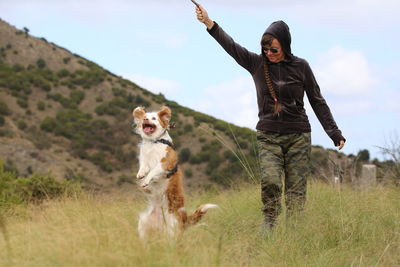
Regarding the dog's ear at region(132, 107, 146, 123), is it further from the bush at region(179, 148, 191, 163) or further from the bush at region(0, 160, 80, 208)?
the bush at region(179, 148, 191, 163)

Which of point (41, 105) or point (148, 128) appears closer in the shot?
point (148, 128)

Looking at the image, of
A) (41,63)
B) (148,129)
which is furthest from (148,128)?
Answer: (41,63)

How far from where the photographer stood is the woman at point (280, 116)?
22.9ft

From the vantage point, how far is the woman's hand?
7254 mm

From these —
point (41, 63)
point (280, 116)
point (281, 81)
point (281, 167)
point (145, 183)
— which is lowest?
point (145, 183)

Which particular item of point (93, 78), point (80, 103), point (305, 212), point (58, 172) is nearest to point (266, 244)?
point (305, 212)

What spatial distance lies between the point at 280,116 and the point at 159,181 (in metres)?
1.48

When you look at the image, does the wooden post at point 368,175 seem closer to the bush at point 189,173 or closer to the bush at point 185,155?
the bush at point 189,173

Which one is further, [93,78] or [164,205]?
[93,78]

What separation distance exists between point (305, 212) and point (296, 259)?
1137mm

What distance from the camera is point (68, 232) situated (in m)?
5.47

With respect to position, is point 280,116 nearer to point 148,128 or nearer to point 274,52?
point 274,52

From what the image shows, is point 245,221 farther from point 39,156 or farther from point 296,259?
point 39,156

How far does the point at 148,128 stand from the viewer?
257 inches
